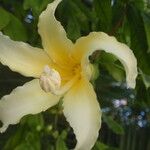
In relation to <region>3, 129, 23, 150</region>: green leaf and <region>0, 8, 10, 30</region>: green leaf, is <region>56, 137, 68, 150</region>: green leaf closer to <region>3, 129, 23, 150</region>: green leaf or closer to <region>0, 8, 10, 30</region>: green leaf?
<region>3, 129, 23, 150</region>: green leaf

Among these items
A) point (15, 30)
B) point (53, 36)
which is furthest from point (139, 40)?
point (15, 30)

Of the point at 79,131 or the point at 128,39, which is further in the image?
the point at 128,39

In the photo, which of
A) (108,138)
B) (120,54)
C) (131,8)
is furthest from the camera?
(108,138)

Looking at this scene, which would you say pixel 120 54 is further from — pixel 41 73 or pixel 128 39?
pixel 128 39

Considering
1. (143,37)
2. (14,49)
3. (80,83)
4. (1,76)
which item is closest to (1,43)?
(14,49)

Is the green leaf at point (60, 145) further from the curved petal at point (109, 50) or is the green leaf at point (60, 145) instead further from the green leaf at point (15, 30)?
the curved petal at point (109, 50)

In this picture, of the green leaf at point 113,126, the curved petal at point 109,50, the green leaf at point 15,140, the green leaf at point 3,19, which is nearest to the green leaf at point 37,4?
the green leaf at point 3,19

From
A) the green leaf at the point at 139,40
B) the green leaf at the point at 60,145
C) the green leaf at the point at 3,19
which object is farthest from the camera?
the green leaf at the point at 60,145
